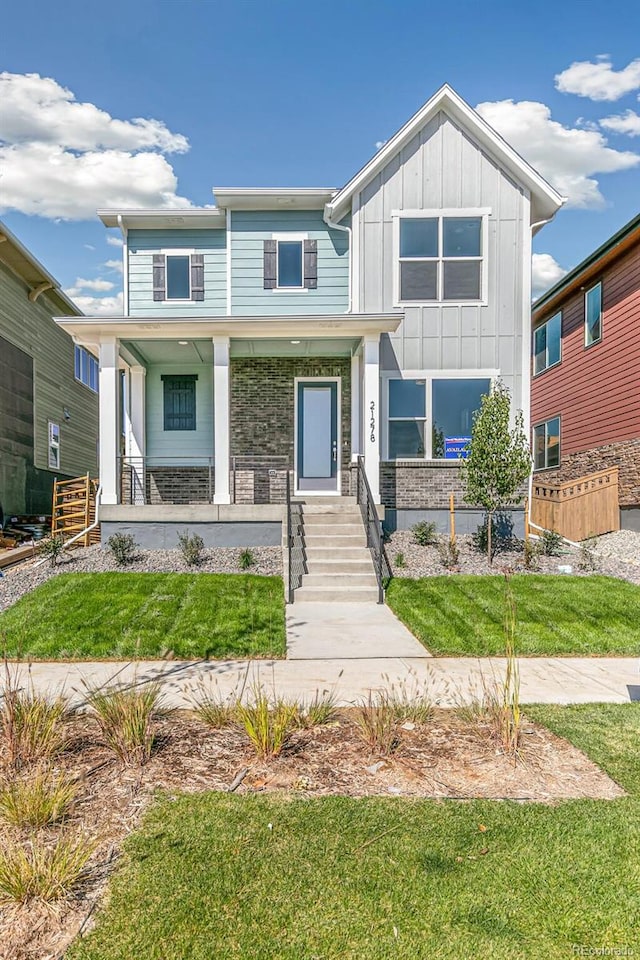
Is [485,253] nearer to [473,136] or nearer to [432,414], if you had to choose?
[473,136]

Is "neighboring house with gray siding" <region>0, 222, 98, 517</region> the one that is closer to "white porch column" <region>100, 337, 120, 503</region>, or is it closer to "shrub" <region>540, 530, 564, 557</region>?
"white porch column" <region>100, 337, 120, 503</region>

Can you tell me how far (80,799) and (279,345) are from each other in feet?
35.9

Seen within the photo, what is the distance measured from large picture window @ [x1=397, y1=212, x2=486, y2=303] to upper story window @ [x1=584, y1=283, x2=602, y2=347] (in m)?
5.24

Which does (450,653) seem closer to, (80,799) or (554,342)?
(80,799)

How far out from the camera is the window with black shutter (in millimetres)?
14750

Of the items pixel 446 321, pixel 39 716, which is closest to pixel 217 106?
pixel 446 321

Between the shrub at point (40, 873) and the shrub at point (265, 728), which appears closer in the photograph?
the shrub at point (40, 873)

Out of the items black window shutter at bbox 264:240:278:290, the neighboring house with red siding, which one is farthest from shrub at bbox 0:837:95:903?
the neighboring house with red siding

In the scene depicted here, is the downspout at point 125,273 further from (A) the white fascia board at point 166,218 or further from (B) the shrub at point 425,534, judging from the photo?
(B) the shrub at point 425,534

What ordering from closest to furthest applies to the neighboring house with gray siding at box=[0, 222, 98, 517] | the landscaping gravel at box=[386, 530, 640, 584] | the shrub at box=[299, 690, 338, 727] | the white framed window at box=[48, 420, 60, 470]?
the shrub at box=[299, 690, 338, 727]
the landscaping gravel at box=[386, 530, 640, 584]
the neighboring house with gray siding at box=[0, 222, 98, 517]
the white framed window at box=[48, 420, 60, 470]

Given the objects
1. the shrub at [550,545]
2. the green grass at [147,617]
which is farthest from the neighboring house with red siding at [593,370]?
the green grass at [147,617]

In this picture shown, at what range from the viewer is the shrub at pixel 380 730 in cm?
386

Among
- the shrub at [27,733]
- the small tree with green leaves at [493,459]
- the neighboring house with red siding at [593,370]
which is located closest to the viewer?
the shrub at [27,733]

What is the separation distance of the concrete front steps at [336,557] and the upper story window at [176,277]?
6071mm
